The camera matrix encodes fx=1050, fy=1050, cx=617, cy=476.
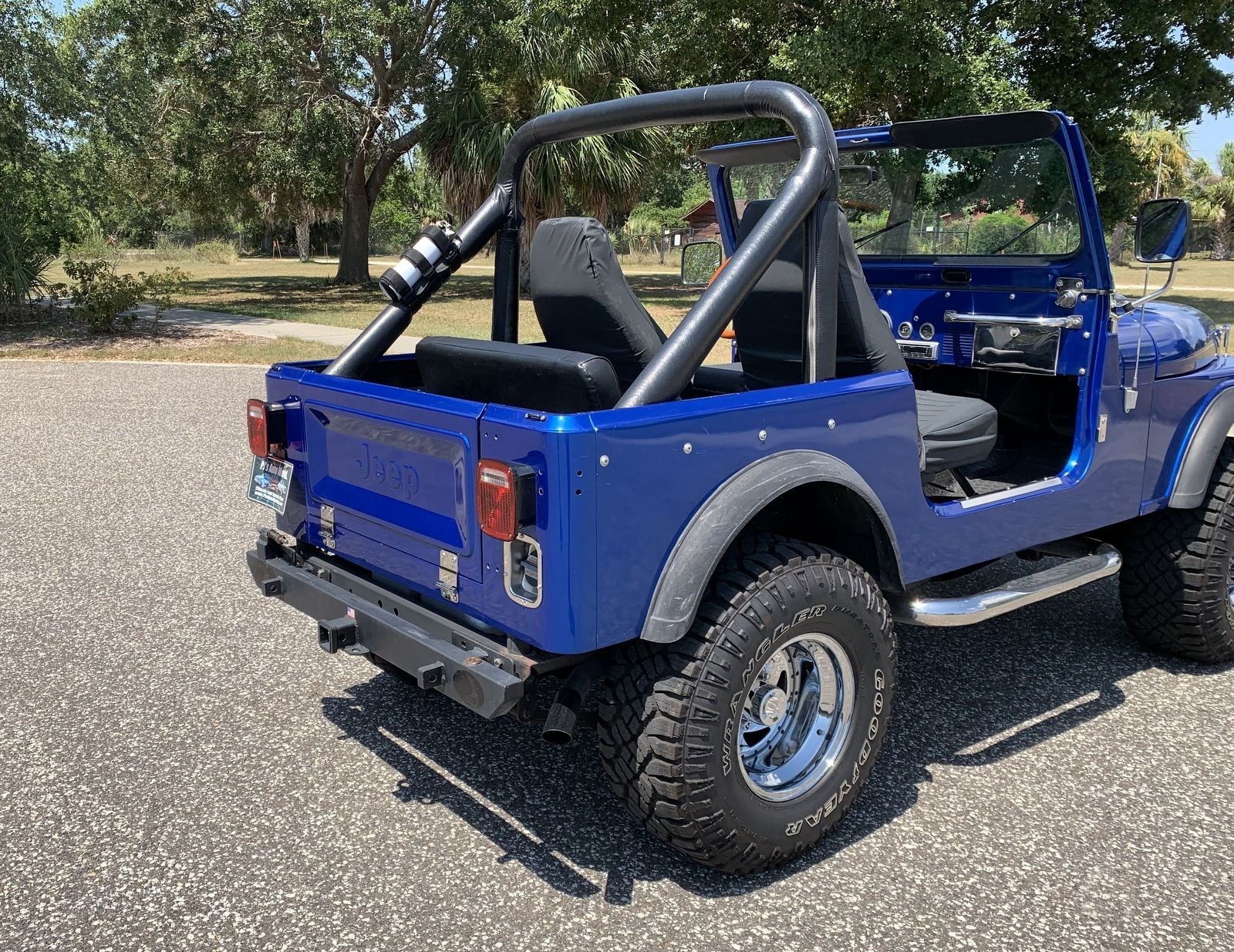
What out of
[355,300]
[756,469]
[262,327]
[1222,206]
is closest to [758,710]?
[756,469]

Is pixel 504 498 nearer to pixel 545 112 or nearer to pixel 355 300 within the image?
pixel 545 112

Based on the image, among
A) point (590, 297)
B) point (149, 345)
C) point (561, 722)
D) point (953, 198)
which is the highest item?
point (953, 198)

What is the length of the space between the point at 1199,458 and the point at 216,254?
47050 millimetres

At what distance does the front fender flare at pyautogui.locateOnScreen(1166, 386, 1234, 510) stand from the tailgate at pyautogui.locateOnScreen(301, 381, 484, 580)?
274cm

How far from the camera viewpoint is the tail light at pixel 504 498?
237 cm

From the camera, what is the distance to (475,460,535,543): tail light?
2.37 metres

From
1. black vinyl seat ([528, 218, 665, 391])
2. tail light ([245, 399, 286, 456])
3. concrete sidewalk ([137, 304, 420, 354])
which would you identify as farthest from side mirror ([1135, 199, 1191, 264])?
concrete sidewalk ([137, 304, 420, 354])

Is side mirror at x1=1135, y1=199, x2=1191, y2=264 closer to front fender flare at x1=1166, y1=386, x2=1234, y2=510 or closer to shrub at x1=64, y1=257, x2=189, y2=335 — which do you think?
front fender flare at x1=1166, y1=386, x2=1234, y2=510

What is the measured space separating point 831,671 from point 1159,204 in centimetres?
196

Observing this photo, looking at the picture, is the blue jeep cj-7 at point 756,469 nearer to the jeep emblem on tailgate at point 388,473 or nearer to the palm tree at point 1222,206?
the jeep emblem on tailgate at point 388,473

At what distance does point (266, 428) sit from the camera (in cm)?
328

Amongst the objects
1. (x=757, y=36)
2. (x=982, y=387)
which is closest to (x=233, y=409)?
(x=982, y=387)

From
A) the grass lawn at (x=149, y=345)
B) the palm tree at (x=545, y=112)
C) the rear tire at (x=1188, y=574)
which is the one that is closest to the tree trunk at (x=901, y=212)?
the rear tire at (x=1188, y=574)

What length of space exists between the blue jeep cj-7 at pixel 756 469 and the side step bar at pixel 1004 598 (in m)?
0.01
